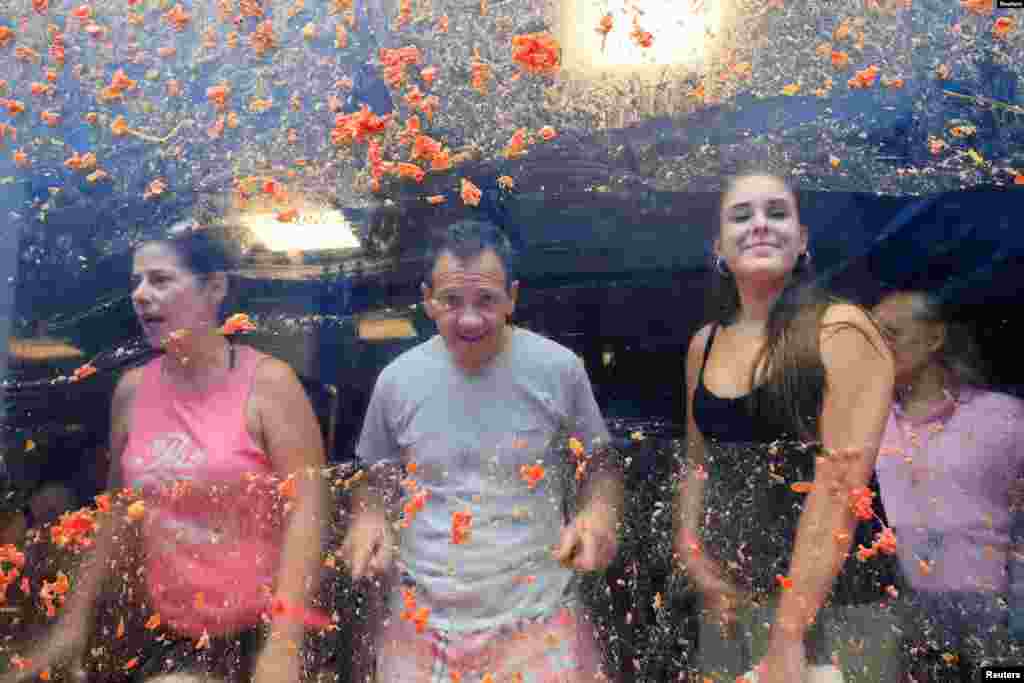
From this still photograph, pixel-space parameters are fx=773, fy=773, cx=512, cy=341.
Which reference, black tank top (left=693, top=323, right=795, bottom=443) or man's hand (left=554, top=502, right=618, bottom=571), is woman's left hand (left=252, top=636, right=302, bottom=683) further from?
black tank top (left=693, top=323, right=795, bottom=443)

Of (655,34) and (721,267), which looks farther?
(655,34)

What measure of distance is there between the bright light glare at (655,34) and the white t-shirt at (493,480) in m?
0.74

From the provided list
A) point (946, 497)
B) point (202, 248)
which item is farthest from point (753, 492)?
point (202, 248)

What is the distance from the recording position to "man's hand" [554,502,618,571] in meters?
1.76

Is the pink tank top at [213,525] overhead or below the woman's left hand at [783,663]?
overhead

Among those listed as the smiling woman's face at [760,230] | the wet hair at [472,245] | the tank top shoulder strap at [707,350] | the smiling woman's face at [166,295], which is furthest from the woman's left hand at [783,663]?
the smiling woman's face at [166,295]

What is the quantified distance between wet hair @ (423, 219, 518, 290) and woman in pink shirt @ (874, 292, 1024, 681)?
83cm

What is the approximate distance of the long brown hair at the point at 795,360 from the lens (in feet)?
5.59

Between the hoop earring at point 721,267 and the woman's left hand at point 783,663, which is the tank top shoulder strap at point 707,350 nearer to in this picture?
the hoop earring at point 721,267

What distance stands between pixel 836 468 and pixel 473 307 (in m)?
0.88

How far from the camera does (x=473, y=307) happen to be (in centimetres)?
176

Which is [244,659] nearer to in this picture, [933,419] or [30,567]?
[30,567]

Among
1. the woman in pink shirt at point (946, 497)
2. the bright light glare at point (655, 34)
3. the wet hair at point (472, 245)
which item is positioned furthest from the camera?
the bright light glare at point (655, 34)

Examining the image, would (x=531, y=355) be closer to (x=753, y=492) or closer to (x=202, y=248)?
(x=753, y=492)
